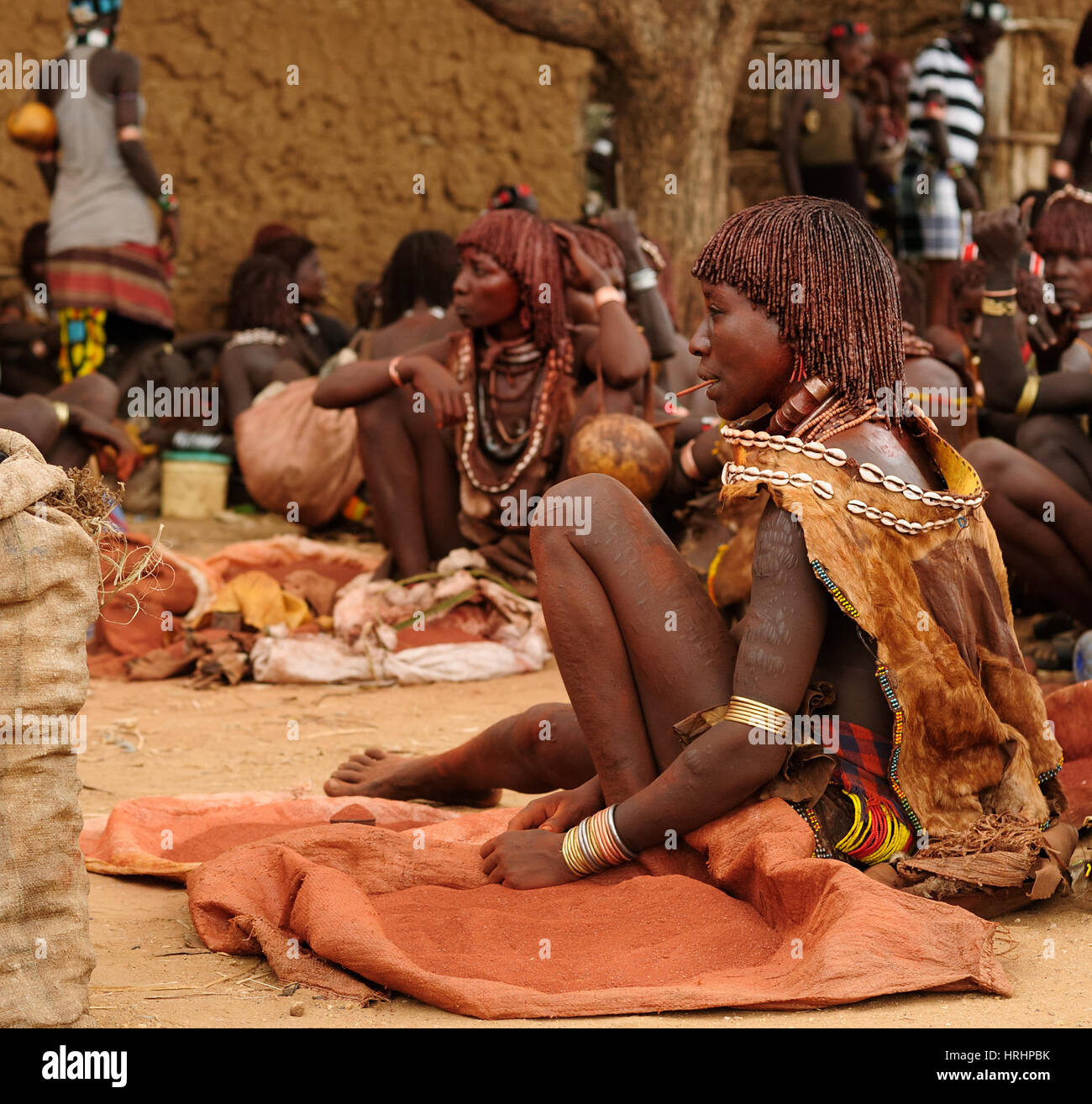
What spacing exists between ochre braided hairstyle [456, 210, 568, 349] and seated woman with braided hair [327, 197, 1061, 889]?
297 centimetres

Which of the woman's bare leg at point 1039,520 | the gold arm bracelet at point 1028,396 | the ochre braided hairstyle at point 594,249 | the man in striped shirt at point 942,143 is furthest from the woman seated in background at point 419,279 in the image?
the man in striped shirt at point 942,143

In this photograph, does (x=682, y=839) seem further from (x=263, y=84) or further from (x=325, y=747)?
(x=263, y=84)

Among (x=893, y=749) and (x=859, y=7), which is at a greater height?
(x=859, y=7)

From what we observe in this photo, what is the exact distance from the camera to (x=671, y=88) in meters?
9.73

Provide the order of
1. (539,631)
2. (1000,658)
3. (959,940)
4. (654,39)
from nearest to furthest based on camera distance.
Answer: (959,940) → (1000,658) → (539,631) → (654,39)

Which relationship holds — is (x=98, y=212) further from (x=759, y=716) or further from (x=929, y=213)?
(x=759, y=716)

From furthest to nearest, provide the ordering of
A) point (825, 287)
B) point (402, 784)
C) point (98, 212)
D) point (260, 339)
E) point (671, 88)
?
point (671, 88), point (260, 339), point (98, 212), point (402, 784), point (825, 287)

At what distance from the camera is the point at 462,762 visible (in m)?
3.80

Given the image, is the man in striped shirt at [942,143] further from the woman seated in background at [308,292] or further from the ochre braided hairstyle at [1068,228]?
the ochre braided hairstyle at [1068,228]

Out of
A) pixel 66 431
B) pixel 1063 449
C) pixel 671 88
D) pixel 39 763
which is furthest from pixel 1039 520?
pixel 671 88

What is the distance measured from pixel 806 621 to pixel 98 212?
20.8ft

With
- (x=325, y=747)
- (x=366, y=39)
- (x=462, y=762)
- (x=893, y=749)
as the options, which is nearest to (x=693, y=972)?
(x=893, y=749)

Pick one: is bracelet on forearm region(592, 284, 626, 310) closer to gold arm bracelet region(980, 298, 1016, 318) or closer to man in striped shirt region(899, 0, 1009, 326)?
gold arm bracelet region(980, 298, 1016, 318)

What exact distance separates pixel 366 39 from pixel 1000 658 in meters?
8.42
